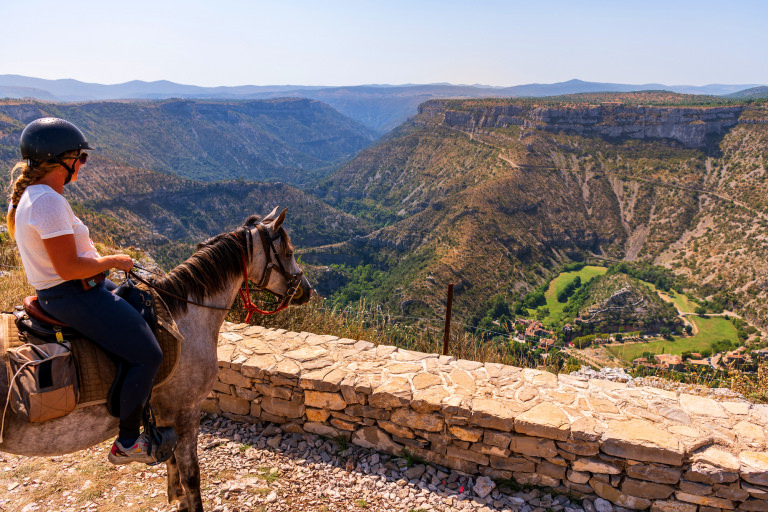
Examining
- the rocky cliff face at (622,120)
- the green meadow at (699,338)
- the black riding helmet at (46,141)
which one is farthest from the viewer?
the rocky cliff face at (622,120)

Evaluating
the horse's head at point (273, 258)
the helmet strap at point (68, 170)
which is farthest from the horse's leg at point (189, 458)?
the helmet strap at point (68, 170)

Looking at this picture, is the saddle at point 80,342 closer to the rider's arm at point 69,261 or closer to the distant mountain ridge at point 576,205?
the rider's arm at point 69,261

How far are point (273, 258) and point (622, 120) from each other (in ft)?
317

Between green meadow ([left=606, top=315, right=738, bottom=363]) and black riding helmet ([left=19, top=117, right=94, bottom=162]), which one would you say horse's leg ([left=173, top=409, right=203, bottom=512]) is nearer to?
black riding helmet ([left=19, top=117, right=94, bottom=162])

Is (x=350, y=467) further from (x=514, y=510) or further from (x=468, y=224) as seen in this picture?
(x=468, y=224)

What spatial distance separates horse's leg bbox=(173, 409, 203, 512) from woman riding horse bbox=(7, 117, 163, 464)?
0.46 metres

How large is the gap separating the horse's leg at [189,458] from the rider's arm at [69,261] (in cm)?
144

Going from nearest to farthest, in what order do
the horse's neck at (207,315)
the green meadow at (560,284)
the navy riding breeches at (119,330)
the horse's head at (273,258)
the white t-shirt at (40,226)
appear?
the white t-shirt at (40,226) < the navy riding breeches at (119,330) < the horse's neck at (207,315) < the horse's head at (273,258) < the green meadow at (560,284)

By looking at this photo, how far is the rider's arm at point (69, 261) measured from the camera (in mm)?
2242

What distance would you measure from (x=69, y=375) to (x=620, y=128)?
97982 millimetres

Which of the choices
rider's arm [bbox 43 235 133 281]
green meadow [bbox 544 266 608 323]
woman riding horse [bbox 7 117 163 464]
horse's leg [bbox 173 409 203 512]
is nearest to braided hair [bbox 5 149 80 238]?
woman riding horse [bbox 7 117 163 464]

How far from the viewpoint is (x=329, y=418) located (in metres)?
4.52

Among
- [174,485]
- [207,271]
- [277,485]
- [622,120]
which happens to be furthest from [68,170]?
[622,120]

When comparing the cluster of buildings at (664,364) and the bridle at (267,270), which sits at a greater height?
the bridle at (267,270)
